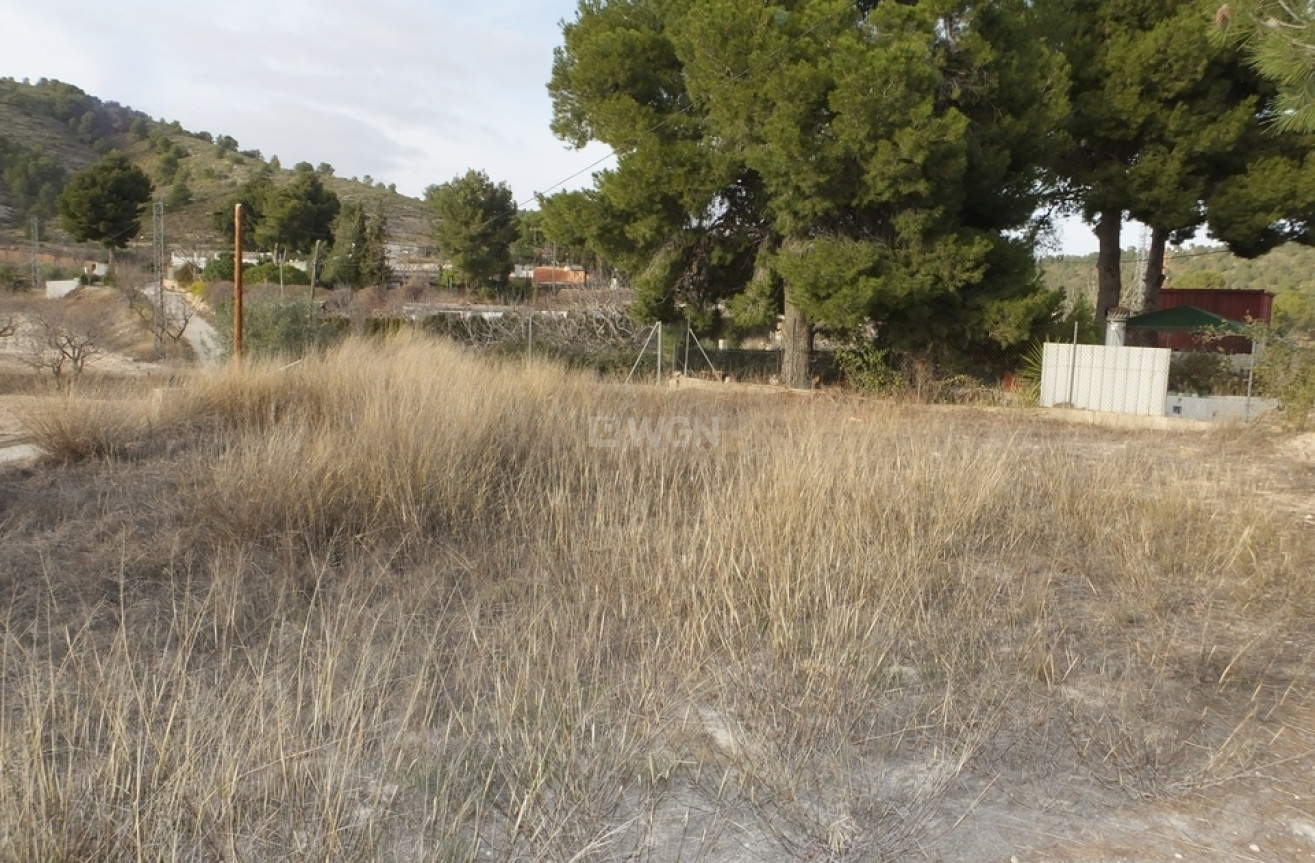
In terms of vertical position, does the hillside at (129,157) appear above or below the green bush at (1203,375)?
above

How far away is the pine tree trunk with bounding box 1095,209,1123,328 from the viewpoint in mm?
19781

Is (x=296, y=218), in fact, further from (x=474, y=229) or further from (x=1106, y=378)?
(x=1106, y=378)

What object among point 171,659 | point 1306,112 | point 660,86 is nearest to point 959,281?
point 660,86

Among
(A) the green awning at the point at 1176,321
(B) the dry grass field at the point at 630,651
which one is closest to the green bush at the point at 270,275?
(A) the green awning at the point at 1176,321

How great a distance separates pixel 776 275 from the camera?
16062 mm

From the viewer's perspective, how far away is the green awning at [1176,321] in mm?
18469

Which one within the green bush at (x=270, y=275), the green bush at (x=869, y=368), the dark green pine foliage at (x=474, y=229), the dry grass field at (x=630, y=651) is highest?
the dark green pine foliage at (x=474, y=229)

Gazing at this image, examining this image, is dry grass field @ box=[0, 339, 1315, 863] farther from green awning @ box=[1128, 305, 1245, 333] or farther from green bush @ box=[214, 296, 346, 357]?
green awning @ box=[1128, 305, 1245, 333]

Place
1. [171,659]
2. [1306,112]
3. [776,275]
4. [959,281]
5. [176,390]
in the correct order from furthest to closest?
1. [776,275]
2. [959,281]
3. [176,390]
4. [1306,112]
5. [171,659]

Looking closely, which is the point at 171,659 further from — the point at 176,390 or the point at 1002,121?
the point at 1002,121

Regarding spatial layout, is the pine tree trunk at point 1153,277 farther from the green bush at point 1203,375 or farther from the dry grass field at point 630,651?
the dry grass field at point 630,651

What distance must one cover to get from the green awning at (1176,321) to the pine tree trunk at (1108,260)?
2.46 feet

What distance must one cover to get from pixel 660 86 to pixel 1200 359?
10821 millimetres

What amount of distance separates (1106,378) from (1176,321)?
7300 millimetres
